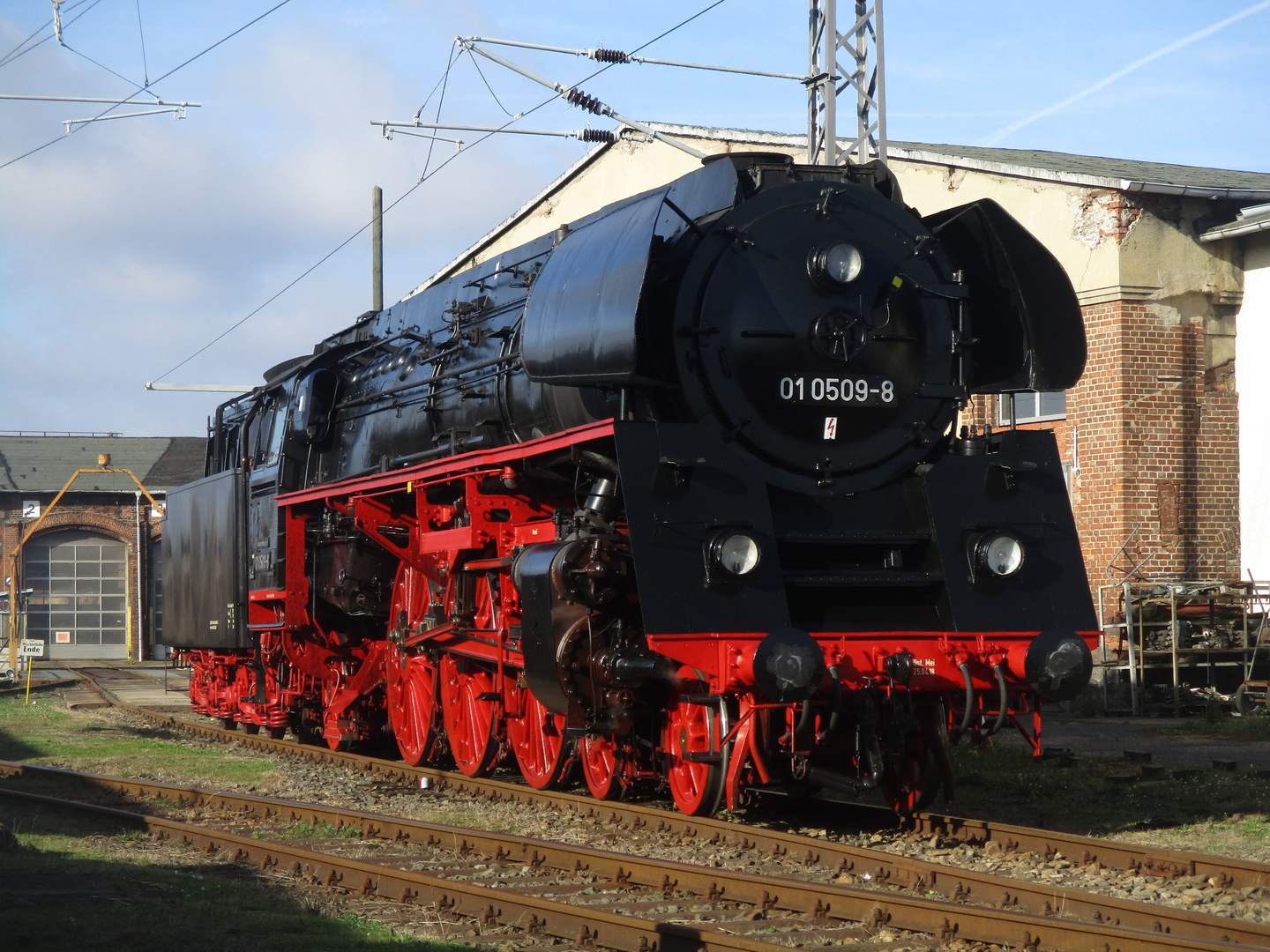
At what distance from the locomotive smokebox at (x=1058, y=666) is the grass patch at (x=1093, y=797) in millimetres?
1286

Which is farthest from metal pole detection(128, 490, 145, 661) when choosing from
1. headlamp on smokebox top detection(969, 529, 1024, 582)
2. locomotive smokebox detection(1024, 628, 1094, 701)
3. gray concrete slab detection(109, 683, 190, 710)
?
locomotive smokebox detection(1024, 628, 1094, 701)

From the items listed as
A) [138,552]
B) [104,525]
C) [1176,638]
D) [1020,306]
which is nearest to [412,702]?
[1020,306]

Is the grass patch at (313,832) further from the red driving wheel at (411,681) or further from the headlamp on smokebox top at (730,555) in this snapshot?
the headlamp on smokebox top at (730,555)

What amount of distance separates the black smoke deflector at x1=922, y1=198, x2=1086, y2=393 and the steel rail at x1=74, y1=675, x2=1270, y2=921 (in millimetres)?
2592

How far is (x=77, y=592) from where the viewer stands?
134 feet

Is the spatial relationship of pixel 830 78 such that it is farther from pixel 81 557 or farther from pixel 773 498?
pixel 81 557

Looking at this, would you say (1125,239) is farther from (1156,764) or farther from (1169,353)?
(1156,764)

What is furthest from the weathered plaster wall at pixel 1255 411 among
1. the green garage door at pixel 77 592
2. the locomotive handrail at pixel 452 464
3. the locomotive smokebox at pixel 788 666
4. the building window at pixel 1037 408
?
the green garage door at pixel 77 592

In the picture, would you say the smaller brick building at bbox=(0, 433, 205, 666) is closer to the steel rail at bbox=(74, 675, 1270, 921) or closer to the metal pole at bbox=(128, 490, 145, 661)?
the metal pole at bbox=(128, 490, 145, 661)

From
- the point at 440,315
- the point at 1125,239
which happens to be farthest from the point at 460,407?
the point at 1125,239

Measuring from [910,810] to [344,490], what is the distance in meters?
5.39

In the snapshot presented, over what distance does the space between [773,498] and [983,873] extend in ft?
7.33

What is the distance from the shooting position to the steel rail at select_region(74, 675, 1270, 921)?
18.4 ft

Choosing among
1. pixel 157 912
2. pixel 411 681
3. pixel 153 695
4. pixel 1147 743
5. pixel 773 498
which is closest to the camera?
pixel 157 912
